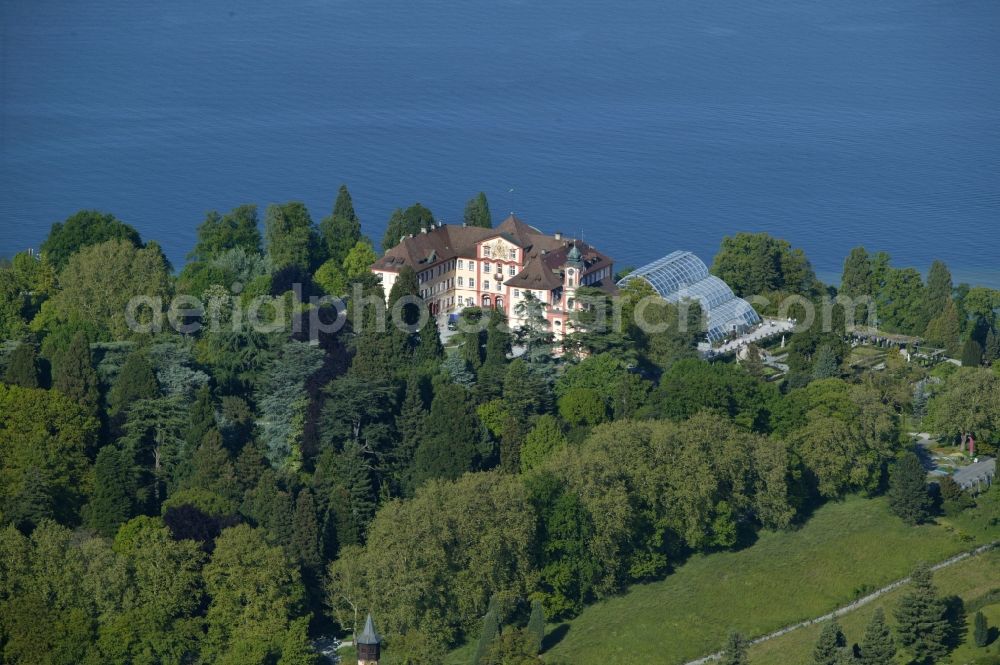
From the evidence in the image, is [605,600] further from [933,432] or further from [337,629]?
[933,432]

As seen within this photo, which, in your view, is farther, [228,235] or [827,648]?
[228,235]

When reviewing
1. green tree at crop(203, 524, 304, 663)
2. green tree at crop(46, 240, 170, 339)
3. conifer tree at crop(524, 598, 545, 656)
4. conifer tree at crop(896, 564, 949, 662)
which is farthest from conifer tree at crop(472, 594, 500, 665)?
green tree at crop(46, 240, 170, 339)

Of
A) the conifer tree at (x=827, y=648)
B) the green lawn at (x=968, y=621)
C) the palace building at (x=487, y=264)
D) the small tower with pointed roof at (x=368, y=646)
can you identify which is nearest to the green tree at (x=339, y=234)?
the palace building at (x=487, y=264)

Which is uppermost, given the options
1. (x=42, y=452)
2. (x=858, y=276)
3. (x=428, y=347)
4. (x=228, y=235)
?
(x=228, y=235)

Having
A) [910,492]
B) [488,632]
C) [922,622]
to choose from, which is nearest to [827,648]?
[922,622]

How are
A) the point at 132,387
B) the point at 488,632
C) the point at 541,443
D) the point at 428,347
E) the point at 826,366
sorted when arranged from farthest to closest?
1. the point at 826,366
2. the point at 428,347
3. the point at 132,387
4. the point at 541,443
5. the point at 488,632

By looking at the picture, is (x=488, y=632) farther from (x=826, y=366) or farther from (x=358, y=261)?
(x=358, y=261)

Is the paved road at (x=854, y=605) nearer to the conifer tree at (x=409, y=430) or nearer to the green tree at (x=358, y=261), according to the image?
the conifer tree at (x=409, y=430)
